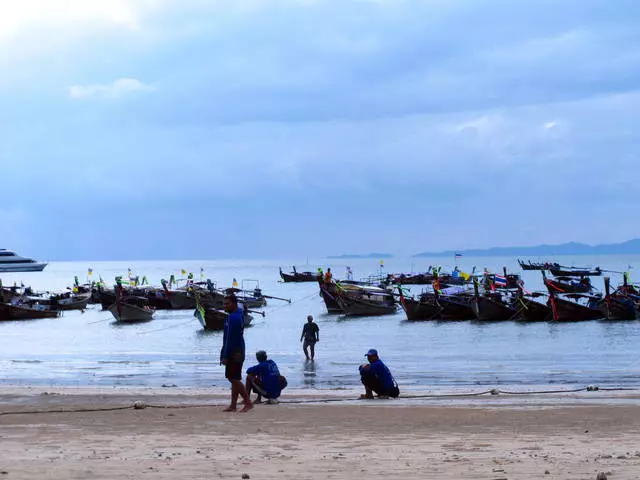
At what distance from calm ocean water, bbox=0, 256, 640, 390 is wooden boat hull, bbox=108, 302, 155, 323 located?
889mm

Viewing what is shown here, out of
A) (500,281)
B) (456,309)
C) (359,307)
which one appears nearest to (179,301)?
(359,307)

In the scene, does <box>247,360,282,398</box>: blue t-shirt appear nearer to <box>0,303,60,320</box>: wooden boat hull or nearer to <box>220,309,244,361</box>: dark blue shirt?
<box>220,309,244,361</box>: dark blue shirt

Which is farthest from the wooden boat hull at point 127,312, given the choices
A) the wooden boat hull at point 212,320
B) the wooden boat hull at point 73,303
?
the wooden boat hull at point 73,303

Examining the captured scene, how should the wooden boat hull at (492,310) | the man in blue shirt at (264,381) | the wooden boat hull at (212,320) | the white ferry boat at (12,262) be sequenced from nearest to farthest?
the man in blue shirt at (264,381) → the wooden boat hull at (212,320) → the wooden boat hull at (492,310) → the white ferry boat at (12,262)

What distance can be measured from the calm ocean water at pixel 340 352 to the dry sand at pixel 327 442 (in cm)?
870

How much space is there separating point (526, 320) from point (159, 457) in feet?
139

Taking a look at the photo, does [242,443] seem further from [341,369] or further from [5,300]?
[5,300]

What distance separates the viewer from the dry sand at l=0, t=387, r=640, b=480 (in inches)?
318

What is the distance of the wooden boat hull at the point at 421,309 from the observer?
53188 millimetres

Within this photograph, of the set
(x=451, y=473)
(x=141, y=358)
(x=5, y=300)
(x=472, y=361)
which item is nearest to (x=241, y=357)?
(x=451, y=473)

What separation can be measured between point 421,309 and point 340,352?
19.3 m

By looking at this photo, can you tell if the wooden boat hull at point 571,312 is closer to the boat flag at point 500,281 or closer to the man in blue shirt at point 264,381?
the boat flag at point 500,281

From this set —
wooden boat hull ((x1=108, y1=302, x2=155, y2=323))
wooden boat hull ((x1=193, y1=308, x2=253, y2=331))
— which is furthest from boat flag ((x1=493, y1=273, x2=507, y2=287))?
wooden boat hull ((x1=193, y1=308, x2=253, y2=331))

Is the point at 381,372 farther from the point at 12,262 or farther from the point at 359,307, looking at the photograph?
the point at 12,262
